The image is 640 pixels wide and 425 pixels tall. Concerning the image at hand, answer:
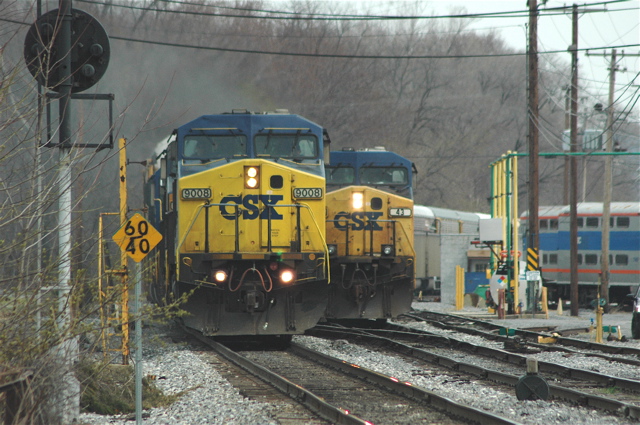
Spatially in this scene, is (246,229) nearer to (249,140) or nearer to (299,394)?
(249,140)

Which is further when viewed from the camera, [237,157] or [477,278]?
[477,278]

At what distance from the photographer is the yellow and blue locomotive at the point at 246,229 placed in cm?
1298

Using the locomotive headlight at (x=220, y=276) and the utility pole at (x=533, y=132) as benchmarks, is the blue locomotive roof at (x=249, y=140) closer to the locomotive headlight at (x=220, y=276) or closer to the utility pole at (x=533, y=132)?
the locomotive headlight at (x=220, y=276)

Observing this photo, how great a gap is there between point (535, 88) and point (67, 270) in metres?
20.2

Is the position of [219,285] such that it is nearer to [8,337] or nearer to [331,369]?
[331,369]

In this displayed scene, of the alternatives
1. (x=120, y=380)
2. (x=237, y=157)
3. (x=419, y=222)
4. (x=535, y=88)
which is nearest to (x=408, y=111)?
(x=419, y=222)

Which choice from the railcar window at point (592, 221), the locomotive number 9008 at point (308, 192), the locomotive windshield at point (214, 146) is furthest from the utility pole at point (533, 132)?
the locomotive windshield at point (214, 146)

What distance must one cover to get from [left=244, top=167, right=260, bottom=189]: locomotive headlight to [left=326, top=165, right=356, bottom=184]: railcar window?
447 centimetres

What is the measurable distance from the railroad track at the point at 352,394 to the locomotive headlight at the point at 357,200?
467 cm

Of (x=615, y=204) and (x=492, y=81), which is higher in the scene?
(x=492, y=81)

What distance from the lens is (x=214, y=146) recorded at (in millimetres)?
13719

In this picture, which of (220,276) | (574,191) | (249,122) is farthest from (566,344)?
(574,191)

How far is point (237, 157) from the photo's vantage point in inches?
536

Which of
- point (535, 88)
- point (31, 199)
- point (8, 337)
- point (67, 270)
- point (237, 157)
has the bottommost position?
point (8, 337)
